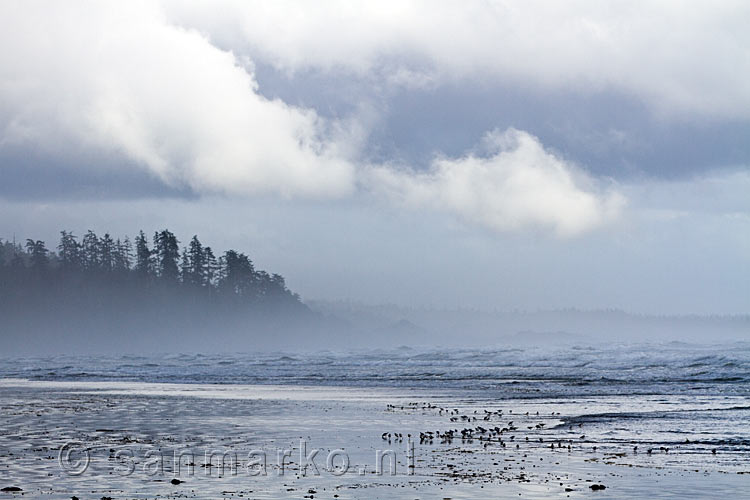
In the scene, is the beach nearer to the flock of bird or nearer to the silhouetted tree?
the flock of bird

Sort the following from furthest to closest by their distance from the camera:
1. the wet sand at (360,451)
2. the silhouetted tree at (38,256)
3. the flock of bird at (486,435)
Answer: the silhouetted tree at (38,256) < the flock of bird at (486,435) < the wet sand at (360,451)

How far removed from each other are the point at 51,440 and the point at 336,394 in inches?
835

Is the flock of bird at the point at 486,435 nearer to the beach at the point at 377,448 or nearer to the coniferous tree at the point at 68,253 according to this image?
the beach at the point at 377,448

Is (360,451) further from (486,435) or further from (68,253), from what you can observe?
(68,253)

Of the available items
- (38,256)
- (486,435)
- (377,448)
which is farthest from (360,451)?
(38,256)

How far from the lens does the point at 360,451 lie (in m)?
21.8

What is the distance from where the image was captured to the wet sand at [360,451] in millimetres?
17047

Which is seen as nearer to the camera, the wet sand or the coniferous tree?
the wet sand

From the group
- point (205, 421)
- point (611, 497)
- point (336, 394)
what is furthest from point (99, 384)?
point (611, 497)

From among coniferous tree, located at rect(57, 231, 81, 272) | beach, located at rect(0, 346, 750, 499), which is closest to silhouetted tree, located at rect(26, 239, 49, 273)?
coniferous tree, located at rect(57, 231, 81, 272)

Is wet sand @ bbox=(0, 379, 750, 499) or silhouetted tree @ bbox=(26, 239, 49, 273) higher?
silhouetted tree @ bbox=(26, 239, 49, 273)

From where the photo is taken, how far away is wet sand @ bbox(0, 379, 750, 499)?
1705 cm

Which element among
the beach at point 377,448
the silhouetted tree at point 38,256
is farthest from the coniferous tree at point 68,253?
the beach at point 377,448

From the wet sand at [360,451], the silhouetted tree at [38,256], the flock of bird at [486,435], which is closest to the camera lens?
the wet sand at [360,451]
